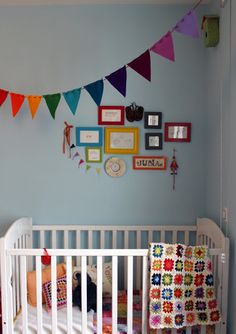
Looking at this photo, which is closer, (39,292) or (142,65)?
(39,292)

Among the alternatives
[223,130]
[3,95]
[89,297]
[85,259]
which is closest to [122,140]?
[223,130]

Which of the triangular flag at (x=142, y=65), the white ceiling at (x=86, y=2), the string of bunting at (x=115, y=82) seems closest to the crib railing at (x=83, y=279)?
the string of bunting at (x=115, y=82)

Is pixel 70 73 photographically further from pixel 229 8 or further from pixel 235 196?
pixel 235 196

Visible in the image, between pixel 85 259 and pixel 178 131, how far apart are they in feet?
4.03

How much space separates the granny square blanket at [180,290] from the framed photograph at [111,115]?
1.06 m

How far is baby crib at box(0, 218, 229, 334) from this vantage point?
2.04 m

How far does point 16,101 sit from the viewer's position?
259cm

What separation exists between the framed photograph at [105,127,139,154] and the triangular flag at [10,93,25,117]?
25.8 inches

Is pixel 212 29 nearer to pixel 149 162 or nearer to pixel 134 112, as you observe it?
pixel 134 112

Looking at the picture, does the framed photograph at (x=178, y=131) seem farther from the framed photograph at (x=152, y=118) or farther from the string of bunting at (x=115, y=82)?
the string of bunting at (x=115, y=82)

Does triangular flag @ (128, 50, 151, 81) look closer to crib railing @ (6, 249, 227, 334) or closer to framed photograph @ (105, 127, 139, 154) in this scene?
framed photograph @ (105, 127, 139, 154)

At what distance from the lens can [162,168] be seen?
108 inches

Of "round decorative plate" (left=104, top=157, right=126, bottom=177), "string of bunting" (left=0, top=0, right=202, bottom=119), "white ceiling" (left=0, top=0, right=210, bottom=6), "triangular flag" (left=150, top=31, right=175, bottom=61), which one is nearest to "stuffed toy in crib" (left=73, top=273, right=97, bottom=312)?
"round decorative plate" (left=104, top=157, right=126, bottom=177)

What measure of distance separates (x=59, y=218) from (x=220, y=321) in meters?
1.36
